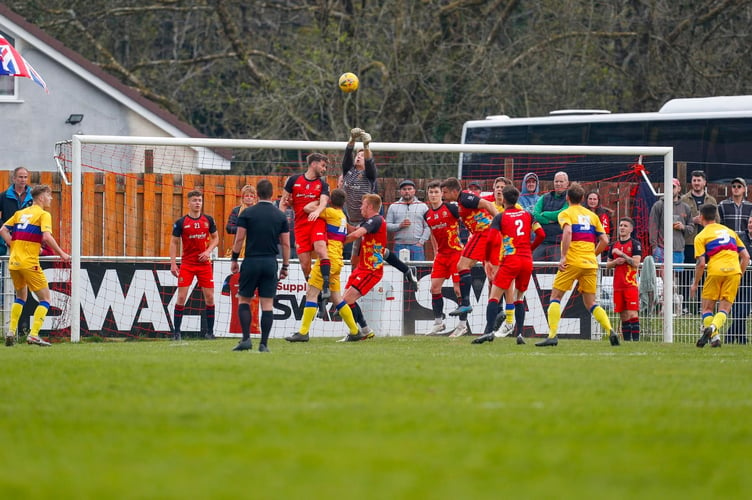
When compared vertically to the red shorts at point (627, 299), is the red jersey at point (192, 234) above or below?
above

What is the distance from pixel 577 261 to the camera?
13.1 m

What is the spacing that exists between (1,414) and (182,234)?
28.1 ft

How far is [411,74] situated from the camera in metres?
27.7

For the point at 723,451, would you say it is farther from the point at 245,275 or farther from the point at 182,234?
the point at 182,234

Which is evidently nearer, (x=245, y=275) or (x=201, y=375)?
(x=201, y=375)

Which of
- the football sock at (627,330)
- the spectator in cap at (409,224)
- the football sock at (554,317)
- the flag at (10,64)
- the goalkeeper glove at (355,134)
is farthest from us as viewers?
the flag at (10,64)

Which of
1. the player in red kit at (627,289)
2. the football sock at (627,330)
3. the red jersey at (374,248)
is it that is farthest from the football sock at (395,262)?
the football sock at (627,330)

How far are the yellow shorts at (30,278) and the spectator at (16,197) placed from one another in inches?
85.4

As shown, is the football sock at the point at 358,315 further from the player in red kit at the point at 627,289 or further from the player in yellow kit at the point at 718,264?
the player in yellow kit at the point at 718,264

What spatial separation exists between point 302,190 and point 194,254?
6.59 feet

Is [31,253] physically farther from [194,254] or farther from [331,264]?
[331,264]

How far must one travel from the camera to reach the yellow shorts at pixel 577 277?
13.1 metres

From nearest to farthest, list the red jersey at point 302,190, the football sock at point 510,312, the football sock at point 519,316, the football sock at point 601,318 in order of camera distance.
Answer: the football sock at point 601,318 < the football sock at point 519,316 < the red jersey at point 302,190 < the football sock at point 510,312

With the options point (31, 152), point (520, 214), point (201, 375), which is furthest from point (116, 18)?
point (201, 375)
